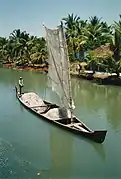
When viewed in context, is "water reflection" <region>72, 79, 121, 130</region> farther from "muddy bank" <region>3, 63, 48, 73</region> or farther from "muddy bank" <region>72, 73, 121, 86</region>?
"muddy bank" <region>3, 63, 48, 73</region>

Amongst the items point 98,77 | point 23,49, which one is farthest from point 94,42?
point 23,49

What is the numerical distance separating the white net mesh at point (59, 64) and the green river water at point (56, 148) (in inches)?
83.6

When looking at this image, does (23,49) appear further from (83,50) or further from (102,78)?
(102,78)

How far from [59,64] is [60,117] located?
10.6ft

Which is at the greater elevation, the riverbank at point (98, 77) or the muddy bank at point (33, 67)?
the muddy bank at point (33, 67)

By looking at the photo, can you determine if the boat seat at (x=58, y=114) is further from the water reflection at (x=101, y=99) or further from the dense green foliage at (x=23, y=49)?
the dense green foliage at (x=23, y=49)

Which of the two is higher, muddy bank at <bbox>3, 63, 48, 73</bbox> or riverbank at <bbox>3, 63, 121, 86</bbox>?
muddy bank at <bbox>3, 63, 48, 73</bbox>

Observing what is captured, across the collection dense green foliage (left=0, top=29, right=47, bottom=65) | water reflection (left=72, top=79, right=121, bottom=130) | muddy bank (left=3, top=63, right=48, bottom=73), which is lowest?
water reflection (left=72, top=79, right=121, bottom=130)

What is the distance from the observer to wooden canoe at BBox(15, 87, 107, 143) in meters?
15.0

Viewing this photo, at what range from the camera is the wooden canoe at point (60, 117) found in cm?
1498

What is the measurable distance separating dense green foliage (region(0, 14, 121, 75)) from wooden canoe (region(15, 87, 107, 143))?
1324 centimetres

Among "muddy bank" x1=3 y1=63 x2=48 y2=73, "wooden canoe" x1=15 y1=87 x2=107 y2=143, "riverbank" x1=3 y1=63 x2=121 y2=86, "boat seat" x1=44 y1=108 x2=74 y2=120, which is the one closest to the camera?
"wooden canoe" x1=15 y1=87 x2=107 y2=143

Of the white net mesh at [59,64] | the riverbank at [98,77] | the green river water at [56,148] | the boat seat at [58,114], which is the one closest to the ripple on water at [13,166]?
the green river water at [56,148]

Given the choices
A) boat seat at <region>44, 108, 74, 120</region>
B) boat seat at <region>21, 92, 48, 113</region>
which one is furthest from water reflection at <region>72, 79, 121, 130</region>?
boat seat at <region>21, 92, 48, 113</region>
